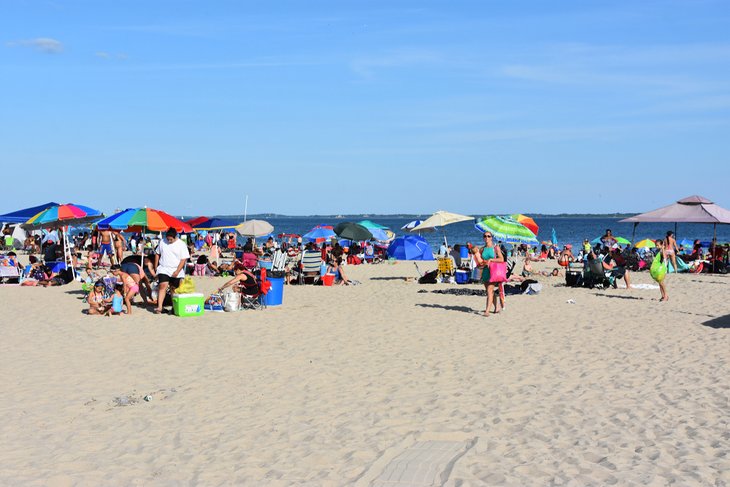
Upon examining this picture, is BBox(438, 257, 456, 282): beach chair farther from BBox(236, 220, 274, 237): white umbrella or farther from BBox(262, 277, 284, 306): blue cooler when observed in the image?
BBox(236, 220, 274, 237): white umbrella

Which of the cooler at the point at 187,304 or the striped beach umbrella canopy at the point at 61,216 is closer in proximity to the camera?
the cooler at the point at 187,304

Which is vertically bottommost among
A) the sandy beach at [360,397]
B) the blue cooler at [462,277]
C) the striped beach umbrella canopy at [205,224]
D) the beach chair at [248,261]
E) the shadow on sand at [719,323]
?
the sandy beach at [360,397]

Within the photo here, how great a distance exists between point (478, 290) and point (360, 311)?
388 cm

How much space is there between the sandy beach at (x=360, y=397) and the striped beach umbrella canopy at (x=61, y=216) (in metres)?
4.45

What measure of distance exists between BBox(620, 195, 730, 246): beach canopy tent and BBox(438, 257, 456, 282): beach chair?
489 centimetres

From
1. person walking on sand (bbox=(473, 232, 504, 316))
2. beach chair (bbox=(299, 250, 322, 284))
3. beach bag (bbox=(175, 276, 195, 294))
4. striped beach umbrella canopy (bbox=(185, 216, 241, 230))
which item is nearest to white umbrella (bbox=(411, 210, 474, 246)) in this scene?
beach chair (bbox=(299, 250, 322, 284))

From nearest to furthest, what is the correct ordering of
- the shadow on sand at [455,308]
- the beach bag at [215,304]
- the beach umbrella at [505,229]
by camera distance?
the shadow on sand at [455,308] → the beach bag at [215,304] → the beach umbrella at [505,229]

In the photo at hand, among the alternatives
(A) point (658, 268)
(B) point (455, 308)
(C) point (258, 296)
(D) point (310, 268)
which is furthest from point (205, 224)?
(A) point (658, 268)

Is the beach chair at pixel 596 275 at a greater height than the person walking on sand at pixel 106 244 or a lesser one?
lesser

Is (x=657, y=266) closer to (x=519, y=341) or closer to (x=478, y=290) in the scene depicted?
(x=478, y=290)

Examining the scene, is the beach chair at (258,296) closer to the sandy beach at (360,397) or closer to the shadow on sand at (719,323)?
the sandy beach at (360,397)

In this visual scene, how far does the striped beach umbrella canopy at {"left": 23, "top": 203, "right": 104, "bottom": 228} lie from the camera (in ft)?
50.4

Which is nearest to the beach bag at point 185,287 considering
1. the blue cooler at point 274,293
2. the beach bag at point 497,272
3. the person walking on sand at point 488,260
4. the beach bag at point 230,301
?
the beach bag at point 230,301

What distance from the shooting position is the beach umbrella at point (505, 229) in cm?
1458
